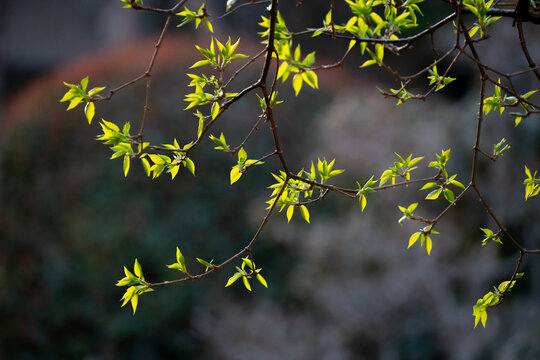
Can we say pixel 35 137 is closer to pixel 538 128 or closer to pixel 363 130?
pixel 363 130

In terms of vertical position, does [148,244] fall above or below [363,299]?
below

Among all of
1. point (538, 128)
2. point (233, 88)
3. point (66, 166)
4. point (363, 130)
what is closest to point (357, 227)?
point (363, 130)

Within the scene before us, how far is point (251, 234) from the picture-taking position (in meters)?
5.78

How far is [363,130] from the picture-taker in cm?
484

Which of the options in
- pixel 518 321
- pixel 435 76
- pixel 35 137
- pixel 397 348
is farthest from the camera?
pixel 35 137

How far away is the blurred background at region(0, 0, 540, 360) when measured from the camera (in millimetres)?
4445

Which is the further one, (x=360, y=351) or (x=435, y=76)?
(x=360, y=351)

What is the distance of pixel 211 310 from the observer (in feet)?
17.2

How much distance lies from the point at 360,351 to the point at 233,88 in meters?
2.65

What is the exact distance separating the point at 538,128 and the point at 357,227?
1544 mm

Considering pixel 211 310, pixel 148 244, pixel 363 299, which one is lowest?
pixel 211 310

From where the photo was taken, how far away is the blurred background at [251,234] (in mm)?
4445

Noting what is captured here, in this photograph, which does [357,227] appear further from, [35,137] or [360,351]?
[35,137]

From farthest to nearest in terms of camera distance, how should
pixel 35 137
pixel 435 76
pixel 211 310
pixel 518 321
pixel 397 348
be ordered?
pixel 35 137
pixel 211 310
pixel 397 348
pixel 518 321
pixel 435 76
